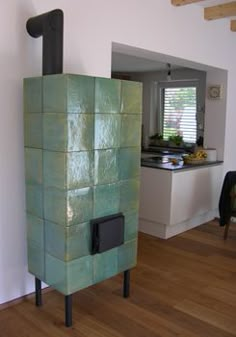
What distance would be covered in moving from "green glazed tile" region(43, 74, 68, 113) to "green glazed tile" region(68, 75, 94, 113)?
4cm

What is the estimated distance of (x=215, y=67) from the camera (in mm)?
4289

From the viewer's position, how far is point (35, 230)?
2.46m

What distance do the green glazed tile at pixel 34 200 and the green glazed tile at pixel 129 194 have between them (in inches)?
22.0

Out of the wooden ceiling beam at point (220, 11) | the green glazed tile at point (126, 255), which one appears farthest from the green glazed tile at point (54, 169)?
the wooden ceiling beam at point (220, 11)

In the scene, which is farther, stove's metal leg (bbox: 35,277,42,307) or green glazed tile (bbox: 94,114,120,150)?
stove's metal leg (bbox: 35,277,42,307)

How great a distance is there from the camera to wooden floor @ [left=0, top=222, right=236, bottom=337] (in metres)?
2.35

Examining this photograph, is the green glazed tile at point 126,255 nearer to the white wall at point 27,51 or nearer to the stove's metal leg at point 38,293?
the stove's metal leg at point 38,293

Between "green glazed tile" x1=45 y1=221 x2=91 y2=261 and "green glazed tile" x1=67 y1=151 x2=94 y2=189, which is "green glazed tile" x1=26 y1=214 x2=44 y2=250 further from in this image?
"green glazed tile" x1=67 y1=151 x2=94 y2=189

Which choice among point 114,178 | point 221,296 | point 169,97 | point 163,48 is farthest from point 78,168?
point 169,97

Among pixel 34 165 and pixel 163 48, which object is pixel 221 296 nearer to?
pixel 34 165

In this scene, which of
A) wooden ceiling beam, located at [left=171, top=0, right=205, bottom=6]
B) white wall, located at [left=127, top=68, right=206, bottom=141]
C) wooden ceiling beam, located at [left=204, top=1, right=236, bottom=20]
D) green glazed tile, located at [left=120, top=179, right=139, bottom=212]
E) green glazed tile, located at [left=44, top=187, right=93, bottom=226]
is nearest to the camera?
green glazed tile, located at [left=44, top=187, right=93, bottom=226]

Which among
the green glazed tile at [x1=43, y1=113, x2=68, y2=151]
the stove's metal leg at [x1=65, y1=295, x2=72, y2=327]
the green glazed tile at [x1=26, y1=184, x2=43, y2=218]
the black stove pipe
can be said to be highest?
the black stove pipe

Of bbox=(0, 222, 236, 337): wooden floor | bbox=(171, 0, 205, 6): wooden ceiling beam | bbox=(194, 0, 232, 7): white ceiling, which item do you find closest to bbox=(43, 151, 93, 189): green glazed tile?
bbox=(0, 222, 236, 337): wooden floor

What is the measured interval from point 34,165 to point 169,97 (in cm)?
449
